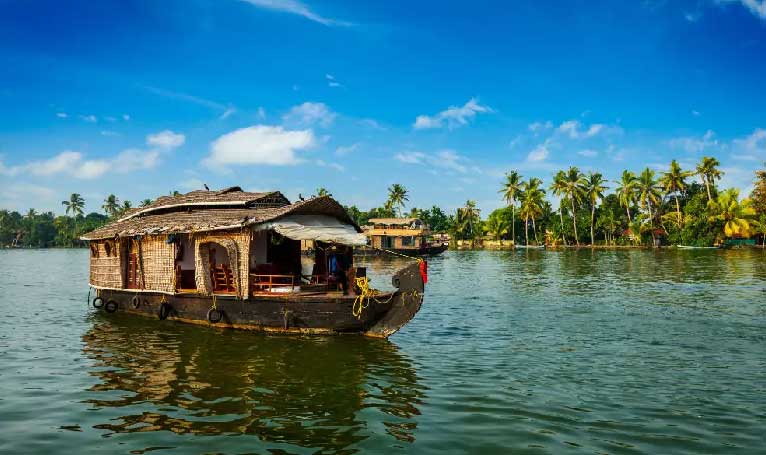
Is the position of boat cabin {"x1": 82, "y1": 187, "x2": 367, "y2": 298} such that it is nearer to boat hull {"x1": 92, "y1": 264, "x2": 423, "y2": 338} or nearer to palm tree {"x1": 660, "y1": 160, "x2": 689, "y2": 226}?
boat hull {"x1": 92, "y1": 264, "x2": 423, "y2": 338}

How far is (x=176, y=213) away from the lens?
1565 cm

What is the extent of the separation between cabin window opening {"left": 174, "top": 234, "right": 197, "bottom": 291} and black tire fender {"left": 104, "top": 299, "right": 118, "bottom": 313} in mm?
2890

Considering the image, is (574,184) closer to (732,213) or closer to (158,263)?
(732,213)

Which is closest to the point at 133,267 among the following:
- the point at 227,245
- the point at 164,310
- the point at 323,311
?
the point at 164,310

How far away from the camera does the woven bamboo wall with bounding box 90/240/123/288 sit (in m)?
16.1

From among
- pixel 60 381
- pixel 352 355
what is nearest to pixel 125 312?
pixel 60 381

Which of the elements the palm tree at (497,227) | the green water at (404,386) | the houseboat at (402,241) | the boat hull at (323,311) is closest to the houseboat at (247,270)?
the boat hull at (323,311)

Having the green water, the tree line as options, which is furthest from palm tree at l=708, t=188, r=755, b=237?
the tree line

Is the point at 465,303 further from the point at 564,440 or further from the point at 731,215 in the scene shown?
the point at 731,215

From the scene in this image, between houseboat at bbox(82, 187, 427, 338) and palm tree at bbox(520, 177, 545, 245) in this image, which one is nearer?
houseboat at bbox(82, 187, 427, 338)

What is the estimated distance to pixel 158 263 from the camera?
14.3m

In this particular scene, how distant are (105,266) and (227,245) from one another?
6.70 m

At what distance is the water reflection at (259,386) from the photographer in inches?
276

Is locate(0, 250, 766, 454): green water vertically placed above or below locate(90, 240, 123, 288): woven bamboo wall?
below
